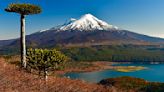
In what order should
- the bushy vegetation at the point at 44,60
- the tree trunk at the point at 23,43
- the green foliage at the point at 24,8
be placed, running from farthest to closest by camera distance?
the green foliage at the point at 24,8, the tree trunk at the point at 23,43, the bushy vegetation at the point at 44,60

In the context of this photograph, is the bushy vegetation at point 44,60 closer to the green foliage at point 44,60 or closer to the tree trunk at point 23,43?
the green foliage at point 44,60

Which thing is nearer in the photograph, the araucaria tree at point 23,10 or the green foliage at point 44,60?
the green foliage at point 44,60

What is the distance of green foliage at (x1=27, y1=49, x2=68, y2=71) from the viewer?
27.6 metres

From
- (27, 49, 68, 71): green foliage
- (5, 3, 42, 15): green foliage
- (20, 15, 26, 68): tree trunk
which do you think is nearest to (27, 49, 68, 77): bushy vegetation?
(27, 49, 68, 71): green foliage

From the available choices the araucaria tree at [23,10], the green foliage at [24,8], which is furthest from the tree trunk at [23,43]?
the green foliage at [24,8]

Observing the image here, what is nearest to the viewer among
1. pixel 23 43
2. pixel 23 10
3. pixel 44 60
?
pixel 44 60

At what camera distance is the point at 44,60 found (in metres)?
27.8

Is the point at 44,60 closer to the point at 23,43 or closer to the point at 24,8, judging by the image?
the point at 23,43

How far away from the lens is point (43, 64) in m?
27.6

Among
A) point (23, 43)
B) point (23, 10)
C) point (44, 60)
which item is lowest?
point (44, 60)

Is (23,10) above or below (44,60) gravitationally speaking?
above

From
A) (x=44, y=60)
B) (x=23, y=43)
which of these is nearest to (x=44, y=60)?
(x=44, y=60)

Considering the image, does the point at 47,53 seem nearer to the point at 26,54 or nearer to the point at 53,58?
the point at 53,58

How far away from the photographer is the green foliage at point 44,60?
2758 cm
